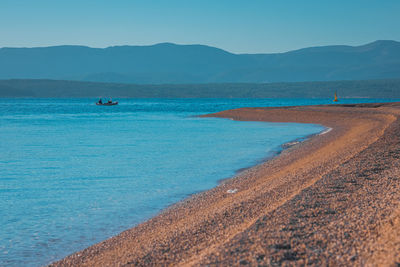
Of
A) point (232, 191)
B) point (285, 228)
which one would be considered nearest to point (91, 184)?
point (232, 191)

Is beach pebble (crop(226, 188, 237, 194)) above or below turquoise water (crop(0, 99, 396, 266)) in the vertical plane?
above

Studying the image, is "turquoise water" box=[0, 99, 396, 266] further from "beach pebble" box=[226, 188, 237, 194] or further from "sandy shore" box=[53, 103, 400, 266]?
"beach pebble" box=[226, 188, 237, 194]

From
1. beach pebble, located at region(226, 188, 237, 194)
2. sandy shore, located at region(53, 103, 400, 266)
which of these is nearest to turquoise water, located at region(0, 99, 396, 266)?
sandy shore, located at region(53, 103, 400, 266)

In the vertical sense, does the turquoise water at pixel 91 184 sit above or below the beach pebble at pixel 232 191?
below

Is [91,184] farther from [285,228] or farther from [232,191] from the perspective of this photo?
[285,228]

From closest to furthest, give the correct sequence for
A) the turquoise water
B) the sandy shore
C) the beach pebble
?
the sandy shore → the turquoise water → the beach pebble

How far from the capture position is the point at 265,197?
A: 941 cm

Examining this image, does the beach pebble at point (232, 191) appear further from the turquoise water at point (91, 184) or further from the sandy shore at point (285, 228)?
the turquoise water at point (91, 184)

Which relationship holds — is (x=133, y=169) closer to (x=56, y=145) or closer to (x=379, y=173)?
(x=379, y=173)

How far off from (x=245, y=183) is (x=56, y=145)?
54.4ft

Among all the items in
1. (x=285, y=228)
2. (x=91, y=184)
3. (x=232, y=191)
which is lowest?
(x=91, y=184)

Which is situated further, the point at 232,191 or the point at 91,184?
the point at 91,184

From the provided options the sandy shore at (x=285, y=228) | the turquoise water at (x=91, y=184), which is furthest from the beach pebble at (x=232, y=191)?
the turquoise water at (x=91, y=184)

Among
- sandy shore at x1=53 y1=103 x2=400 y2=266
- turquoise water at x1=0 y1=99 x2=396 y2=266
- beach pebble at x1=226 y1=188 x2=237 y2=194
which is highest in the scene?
A: sandy shore at x1=53 y1=103 x2=400 y2=266
